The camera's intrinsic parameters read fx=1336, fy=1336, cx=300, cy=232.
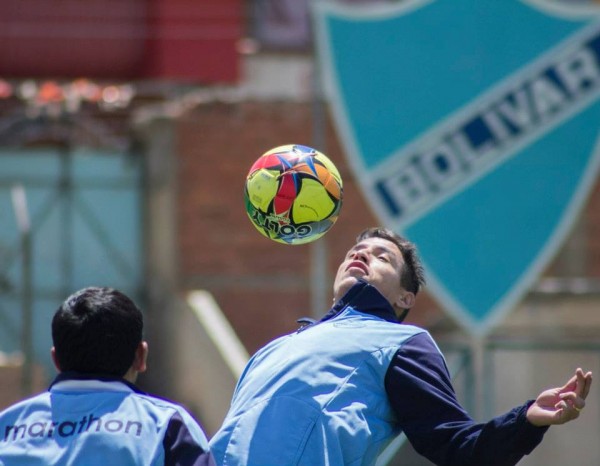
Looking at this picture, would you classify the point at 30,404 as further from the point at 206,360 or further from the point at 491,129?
the point at 206,360

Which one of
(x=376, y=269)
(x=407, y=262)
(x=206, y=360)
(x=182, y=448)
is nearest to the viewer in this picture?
(x=182, y=448)

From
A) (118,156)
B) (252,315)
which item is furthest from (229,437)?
(118,156)

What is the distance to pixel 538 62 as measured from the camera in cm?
888

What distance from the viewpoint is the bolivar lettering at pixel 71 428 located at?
Answer: 3.24 m

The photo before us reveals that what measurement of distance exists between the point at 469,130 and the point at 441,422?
5422mm

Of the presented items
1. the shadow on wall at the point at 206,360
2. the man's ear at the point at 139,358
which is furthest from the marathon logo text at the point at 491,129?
the man's ear at the point at 139,358

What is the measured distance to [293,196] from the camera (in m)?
4.49

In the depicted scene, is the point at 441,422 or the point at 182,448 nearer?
the point at 182,448

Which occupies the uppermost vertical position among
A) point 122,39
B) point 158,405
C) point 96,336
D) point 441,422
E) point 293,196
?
point 122,39

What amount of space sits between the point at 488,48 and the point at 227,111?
3.19 meters

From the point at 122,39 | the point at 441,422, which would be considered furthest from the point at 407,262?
the point at 122,39

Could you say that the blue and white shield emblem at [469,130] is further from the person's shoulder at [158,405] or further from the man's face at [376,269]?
the person's shoulder at [158,405]

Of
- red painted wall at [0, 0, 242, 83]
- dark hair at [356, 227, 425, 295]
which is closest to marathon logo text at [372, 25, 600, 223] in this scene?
dark hair at [356, 227, 425, 295]

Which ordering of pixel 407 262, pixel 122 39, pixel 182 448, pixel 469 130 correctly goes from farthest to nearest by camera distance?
pixel 122 39
pixel 469 130
pixel 407 262
pixel 182 448
